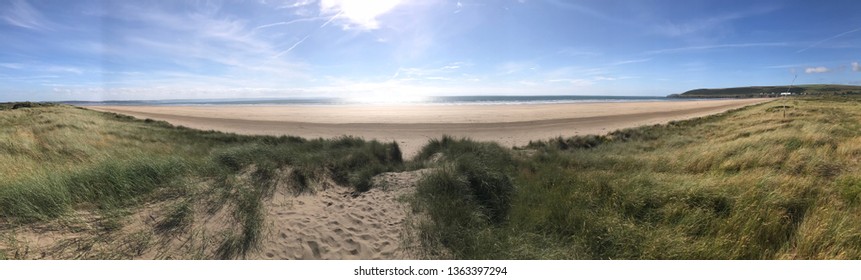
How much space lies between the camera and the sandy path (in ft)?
11.6

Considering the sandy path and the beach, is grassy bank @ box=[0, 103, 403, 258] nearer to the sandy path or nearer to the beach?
the sandy path

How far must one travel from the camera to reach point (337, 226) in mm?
4043

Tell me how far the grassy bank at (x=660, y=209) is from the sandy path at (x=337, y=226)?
43 centimetres

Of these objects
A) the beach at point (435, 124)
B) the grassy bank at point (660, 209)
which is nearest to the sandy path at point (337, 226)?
the grassy bank at point (660, 209)

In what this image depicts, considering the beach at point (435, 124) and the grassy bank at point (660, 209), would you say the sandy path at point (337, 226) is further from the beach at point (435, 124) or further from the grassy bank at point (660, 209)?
the beach at point (435, 124)

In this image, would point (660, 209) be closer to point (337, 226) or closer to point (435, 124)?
point (337, 226)

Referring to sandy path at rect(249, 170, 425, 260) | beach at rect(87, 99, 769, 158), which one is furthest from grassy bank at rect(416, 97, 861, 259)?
beach at rect(87, 99, 769, 158)

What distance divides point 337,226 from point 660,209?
12.9ft

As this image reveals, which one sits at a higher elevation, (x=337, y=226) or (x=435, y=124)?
(x=435, y=124)

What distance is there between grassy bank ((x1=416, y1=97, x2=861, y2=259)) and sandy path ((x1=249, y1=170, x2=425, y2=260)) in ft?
1.40

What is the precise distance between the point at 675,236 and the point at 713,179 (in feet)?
6.43

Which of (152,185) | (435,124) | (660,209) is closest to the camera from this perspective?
(660,209)

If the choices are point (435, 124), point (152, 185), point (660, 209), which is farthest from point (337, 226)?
point (435, 124)

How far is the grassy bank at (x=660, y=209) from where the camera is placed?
10.6 ft
